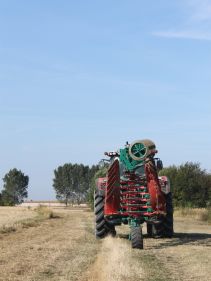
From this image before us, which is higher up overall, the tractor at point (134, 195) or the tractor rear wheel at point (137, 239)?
the tractor at point (134, 195)

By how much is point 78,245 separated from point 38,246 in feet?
4.19

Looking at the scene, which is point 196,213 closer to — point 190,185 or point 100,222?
point 190,185

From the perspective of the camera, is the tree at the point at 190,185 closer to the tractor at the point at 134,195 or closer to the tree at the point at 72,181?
the tractor at the point at 134,195

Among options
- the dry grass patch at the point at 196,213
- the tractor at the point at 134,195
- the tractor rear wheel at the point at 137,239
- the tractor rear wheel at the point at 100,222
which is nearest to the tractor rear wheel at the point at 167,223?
the tractor at the point at 134,195

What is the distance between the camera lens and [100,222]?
61.5ft

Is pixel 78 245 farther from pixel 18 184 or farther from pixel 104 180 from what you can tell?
pixel 18 184

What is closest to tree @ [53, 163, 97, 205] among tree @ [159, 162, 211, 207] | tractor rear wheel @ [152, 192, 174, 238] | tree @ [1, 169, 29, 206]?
tree @ [1, 169, 29, 206]

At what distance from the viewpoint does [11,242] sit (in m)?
17.2

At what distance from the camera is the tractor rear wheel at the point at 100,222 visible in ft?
61.4

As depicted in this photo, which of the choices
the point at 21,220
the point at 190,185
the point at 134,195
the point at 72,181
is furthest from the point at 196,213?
the point at 72,181

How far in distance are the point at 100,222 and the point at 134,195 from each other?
186 centimetres

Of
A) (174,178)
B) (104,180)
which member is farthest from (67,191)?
(104,180)

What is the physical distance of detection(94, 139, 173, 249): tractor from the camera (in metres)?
16.9

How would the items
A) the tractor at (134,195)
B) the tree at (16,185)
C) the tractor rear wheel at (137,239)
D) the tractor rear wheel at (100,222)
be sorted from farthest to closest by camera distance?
the tree at (16,185), the tractor rear wheel at (100,222), the tractor at (134,195), the tractor rear wheel at (137,239)
